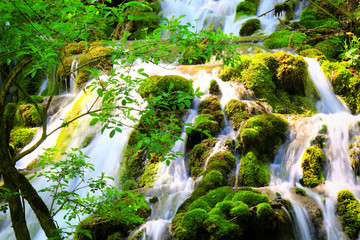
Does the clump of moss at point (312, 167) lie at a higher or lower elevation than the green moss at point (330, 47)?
lower

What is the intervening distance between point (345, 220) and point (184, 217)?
255 cm

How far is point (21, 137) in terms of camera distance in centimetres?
1009

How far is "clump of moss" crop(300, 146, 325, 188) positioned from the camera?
5.68m

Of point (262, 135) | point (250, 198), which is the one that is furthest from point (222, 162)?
point (250, 198)

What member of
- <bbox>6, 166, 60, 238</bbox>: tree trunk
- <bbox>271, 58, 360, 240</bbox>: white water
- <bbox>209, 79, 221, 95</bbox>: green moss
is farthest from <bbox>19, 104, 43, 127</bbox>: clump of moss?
<bbox>6, 166, 60, 238</bbox>: tree trunk

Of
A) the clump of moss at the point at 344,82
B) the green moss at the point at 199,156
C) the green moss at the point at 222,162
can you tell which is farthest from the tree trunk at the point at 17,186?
the clump of moss at the point at 344,82

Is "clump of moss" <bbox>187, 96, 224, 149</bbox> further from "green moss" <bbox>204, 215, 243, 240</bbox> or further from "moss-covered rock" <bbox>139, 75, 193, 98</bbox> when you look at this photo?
"green moss" <bbox>204, 215, 243, 240</bbox>

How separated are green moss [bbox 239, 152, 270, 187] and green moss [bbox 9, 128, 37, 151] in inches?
289

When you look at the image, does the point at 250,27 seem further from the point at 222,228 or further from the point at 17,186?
the point at 17,186

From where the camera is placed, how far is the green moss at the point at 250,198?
176 inches

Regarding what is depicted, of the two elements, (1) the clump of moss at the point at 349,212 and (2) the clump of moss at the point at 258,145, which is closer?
(1) the clump of moss at the point at 349,212

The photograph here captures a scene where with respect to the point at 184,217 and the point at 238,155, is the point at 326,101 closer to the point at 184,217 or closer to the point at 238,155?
the point at 238,155

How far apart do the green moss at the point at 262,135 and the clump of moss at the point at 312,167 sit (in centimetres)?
83

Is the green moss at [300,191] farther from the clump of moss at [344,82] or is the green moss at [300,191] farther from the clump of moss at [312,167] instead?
the clump of moss at [344,82]
